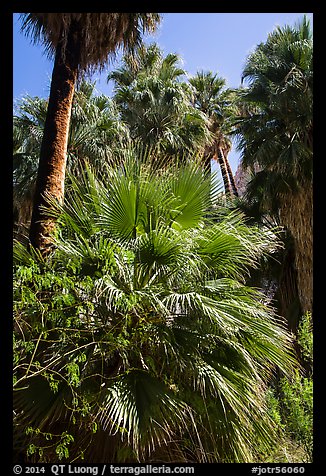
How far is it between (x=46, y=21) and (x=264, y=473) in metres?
5.55

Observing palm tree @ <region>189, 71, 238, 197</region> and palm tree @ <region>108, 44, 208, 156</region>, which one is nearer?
palm tree @ <region>108, 44, 208, 156</region>

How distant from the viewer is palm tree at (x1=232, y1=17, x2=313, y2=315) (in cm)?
958

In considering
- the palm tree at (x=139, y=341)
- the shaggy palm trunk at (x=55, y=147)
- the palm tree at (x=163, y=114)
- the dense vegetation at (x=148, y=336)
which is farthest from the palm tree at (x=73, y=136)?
the palm tree at (x=139, y=341)

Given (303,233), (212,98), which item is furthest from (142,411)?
(212,98)

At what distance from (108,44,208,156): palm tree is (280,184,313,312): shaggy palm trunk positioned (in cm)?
472

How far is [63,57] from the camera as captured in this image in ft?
18.3

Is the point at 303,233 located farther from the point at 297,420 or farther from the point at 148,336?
the point at 148,336

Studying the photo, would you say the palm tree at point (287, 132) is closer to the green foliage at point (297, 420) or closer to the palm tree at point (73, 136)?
the palm tree at point (73, 136)

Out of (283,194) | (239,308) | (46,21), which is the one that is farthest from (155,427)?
(283,194)

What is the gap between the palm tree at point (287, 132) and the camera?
958 cm

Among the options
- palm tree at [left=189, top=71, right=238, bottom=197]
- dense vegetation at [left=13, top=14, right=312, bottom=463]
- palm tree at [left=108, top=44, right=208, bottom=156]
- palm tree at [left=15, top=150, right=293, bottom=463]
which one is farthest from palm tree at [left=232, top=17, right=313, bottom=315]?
palm tree at [left=189, top=71, right=238, bottom=197]

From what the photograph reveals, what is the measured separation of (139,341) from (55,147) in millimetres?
2616

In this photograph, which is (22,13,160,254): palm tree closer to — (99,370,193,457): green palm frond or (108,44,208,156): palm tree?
(99,370,193,457): green palm frond

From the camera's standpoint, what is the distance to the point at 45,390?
3617 millimetres
